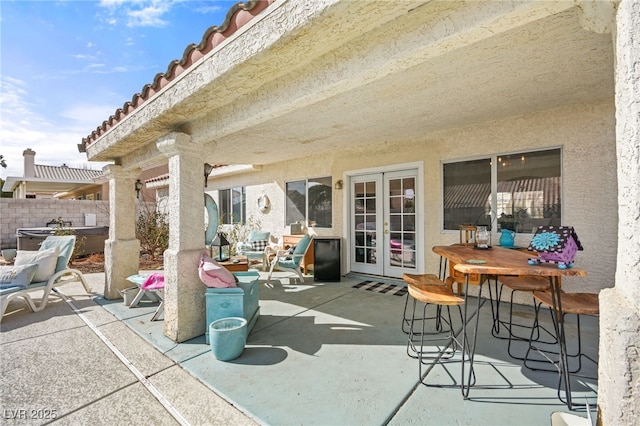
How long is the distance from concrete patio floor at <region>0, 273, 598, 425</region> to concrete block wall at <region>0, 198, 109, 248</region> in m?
9.52

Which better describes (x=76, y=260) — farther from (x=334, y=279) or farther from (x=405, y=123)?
(x=405, y=123)

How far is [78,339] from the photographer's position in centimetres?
353

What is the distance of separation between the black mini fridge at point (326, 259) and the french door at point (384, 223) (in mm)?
627

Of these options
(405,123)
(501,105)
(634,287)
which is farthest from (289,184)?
(634,287)

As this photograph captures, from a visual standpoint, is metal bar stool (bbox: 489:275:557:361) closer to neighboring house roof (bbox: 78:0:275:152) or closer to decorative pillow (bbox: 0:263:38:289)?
neighboring house roof (bbox: 78:0:275:152)

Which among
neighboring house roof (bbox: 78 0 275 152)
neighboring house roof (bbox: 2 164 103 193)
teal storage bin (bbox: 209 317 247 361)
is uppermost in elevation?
neighboring house roof (bbox: 2 164 103 193)

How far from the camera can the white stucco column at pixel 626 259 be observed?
1.12 meters

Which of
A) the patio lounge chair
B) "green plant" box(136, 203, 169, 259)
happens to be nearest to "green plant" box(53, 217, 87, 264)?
"green plant" box(136, 203, 169, 259)

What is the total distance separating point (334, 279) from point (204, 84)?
4914 millimetres

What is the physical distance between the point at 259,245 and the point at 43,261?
458cm

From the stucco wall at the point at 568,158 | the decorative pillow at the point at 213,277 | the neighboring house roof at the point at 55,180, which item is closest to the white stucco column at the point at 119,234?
the decorative pillow at the point at 213,277

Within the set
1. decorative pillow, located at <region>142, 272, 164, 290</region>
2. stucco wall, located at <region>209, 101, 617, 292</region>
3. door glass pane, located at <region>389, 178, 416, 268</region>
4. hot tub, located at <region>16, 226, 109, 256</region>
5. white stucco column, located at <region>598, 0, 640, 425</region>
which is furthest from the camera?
hot tub, located at <region>16, 226, 109, 256</region>

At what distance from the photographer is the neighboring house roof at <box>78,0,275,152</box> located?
2.10 metres

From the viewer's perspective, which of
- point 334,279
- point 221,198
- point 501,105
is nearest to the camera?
point 501,105
